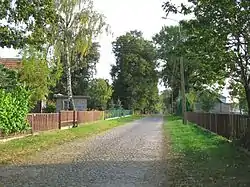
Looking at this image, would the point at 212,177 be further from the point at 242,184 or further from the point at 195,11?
the point at 195,11

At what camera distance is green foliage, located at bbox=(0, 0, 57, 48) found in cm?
Answer: 1583

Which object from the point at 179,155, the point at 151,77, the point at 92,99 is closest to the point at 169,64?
the point at 151,77

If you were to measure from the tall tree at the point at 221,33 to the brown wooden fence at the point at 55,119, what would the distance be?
11459 mm

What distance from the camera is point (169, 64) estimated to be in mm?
88125

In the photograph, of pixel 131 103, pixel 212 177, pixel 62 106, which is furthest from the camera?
pixel 131 103

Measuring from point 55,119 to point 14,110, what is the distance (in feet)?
29.4

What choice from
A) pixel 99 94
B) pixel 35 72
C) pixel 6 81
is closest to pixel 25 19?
pixel 6 81

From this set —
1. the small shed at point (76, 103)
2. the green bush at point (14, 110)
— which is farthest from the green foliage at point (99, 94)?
the green bush at point (14, 110)

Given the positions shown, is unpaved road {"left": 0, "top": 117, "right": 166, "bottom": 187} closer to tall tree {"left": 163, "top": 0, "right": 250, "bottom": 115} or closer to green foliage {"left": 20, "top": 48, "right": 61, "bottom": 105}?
tall tree {"left": 163, "top": 0, "right": 250, "bottom": 115}

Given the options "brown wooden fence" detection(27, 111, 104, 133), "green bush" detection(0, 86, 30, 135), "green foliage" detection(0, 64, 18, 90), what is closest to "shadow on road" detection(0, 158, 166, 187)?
"green bush" detection(0, 86, 30, 135)

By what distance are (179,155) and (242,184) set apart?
6498 millimetres

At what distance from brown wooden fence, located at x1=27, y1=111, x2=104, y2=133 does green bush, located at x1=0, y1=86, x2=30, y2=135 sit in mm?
1160

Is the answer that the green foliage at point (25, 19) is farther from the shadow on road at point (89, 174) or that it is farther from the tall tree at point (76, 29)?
the tall tree at point (76, 29)

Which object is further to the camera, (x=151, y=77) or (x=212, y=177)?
(x=151, y=77)
